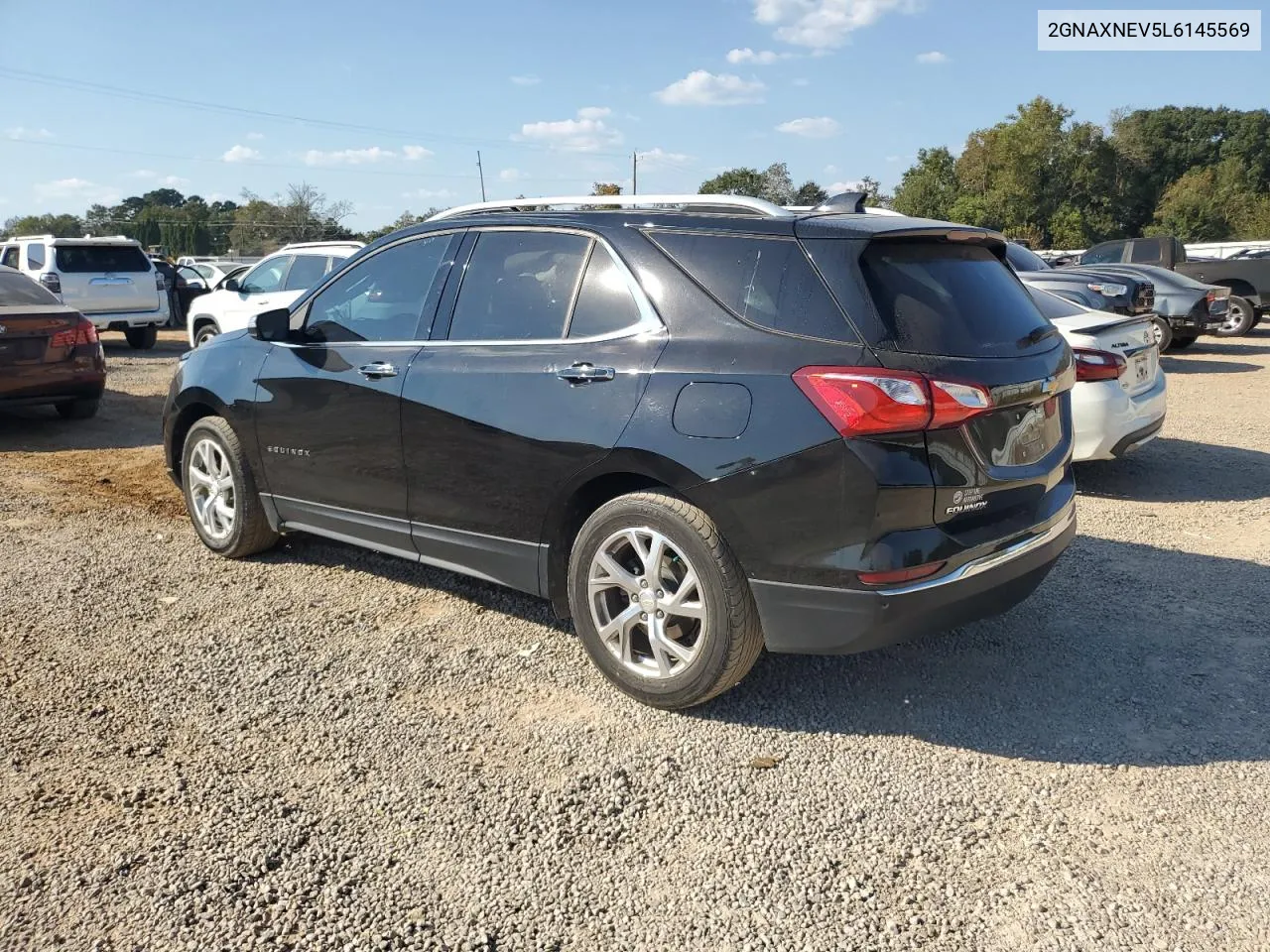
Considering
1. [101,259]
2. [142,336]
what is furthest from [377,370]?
[142,336]

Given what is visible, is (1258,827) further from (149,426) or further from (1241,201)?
(1241,201)

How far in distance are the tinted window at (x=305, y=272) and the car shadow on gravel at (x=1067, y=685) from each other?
A: 33.1 ft

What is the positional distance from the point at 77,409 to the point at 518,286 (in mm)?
7423

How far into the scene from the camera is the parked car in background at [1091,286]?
11.9m

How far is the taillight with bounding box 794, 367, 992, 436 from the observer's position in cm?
307

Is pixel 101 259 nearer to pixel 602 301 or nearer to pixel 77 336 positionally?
pixel 77 336

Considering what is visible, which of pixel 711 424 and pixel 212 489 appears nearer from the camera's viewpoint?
pixel 711 424

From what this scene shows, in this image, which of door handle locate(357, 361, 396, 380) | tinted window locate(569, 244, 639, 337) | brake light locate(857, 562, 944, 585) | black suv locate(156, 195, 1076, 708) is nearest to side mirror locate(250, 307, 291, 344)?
black suv locate(156, 195, 1076, 708)

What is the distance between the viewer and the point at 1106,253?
65.9ft

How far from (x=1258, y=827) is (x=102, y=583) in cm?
499

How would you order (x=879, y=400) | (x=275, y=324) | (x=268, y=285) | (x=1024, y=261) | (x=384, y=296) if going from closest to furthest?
(x=879, y=400), (x=384, y=296), (x=275, y=324), (x=268, y=285), (x=1024, y=261)

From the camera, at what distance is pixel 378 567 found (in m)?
5.24

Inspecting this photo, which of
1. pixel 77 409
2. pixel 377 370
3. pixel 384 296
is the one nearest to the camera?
pixel 377 370

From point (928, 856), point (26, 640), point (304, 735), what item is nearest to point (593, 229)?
point (304, 735)
